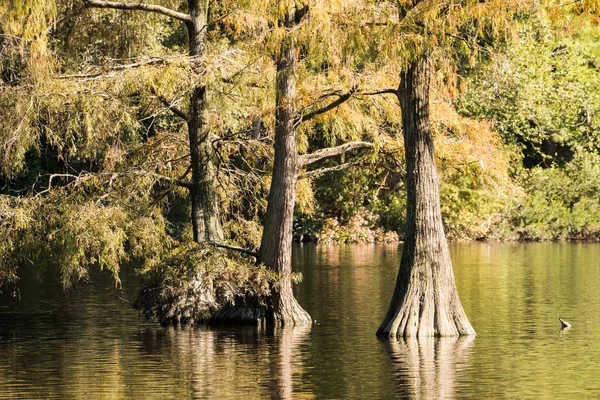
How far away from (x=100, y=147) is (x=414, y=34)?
7.72m

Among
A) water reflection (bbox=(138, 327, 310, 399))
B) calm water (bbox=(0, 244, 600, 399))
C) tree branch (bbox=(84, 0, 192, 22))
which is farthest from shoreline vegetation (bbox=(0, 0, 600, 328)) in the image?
calm water (bbox=(0, 244, 600, 399))

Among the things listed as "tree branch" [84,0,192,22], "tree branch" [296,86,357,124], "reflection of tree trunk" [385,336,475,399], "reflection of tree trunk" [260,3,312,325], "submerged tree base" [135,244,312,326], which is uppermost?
"tree branch" [84,0,192,22]

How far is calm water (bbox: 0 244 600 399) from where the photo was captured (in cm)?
1475

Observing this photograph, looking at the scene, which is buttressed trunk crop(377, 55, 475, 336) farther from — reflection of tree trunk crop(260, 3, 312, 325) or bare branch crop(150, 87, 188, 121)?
bare branch crop(150, 87, 188, 121)

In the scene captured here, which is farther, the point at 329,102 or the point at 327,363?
the point at 329,102

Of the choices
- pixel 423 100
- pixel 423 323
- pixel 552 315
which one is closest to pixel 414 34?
pixel 423 100

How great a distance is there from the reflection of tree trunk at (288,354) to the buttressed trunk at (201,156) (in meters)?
2.65

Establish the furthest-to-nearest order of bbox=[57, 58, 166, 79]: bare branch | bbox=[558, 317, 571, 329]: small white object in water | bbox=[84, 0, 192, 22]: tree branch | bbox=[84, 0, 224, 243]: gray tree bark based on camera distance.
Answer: bbox=[84, 0, 224, 243]: gray tree bark, bbox=[84, 0, 192, 22]: tree branch, bbox=[57, 58, 166, 79]: bare branch, bbox=[558, 317, 571, 329]: small white object in water

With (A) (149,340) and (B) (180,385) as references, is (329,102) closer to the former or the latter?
(A) (149,340)

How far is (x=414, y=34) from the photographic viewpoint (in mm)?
17359

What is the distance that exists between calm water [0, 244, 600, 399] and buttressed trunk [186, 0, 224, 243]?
7.14 ft

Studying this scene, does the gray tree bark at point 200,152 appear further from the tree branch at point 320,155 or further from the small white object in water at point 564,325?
the small white object in water at point 564,325

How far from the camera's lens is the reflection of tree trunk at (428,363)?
14461 millimetres

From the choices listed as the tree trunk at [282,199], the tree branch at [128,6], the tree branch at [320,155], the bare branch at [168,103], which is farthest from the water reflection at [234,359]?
the tree branch at [128,6]
